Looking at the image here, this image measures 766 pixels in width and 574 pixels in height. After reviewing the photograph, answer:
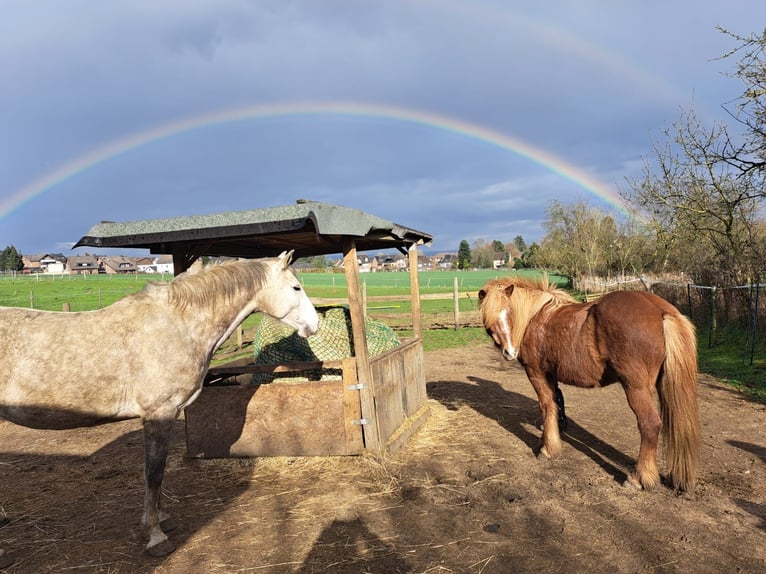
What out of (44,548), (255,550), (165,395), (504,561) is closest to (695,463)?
(504,561)

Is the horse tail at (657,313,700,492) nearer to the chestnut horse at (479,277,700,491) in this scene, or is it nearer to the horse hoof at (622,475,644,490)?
the chestnut horse at (479,277,700,491)

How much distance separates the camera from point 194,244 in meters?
5.19

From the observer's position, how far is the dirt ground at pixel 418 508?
2988 mm

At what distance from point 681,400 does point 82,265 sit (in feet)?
400

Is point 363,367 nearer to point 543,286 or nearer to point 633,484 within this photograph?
point 543,286

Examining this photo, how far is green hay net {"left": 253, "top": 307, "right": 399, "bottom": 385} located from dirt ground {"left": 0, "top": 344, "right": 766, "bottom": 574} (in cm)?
121

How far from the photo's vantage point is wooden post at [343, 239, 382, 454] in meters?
4.56

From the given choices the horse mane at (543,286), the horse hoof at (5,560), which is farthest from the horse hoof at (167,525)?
the horse mane at (543,286)

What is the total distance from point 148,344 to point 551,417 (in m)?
3.84

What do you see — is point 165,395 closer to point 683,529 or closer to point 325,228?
A: point 325,228

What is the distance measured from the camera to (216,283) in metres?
3.75

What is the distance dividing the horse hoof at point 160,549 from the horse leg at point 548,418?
3479 millimetres

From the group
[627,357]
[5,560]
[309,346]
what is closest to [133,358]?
[5,560]

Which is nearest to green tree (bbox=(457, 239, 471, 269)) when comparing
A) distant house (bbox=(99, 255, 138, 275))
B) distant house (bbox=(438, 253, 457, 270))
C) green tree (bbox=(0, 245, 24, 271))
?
distant house (bbox=(438, 253, 457, 270))
